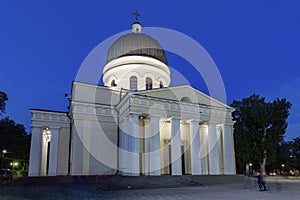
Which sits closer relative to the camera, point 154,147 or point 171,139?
point 154,147

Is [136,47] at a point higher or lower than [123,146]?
Answer: higher

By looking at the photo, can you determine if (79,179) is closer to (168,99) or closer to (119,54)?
(168,99)

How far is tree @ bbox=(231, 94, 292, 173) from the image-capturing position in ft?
116

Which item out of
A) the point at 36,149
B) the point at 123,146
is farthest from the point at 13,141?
the point at 123,146

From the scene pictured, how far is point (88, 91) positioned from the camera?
23922mm

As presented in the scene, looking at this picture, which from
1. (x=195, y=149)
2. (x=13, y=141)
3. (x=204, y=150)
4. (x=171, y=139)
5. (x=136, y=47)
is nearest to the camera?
(x=171, y=139)

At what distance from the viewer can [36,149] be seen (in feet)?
77.4

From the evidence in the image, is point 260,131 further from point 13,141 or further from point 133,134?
point 13,141

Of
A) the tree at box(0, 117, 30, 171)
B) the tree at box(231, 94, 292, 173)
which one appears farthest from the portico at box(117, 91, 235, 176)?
the tree at box(0, 117, 30, 171)

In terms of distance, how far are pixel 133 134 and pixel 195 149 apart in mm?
5564

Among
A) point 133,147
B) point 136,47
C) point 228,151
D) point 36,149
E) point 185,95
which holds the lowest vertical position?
point 228,151

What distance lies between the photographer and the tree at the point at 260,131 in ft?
116

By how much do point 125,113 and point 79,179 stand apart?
5.92 metres

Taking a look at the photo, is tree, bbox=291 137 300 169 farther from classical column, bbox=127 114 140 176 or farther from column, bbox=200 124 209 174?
classical column, bbox=127 114 140 176
